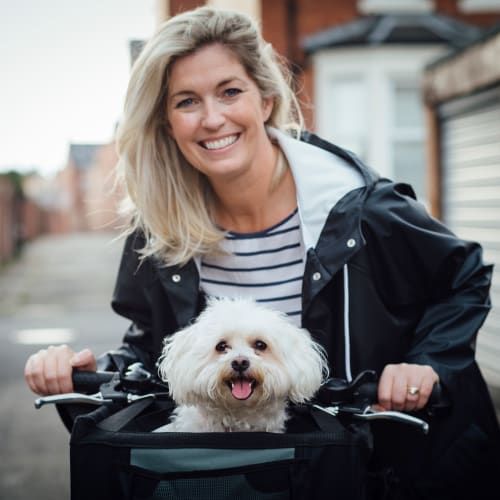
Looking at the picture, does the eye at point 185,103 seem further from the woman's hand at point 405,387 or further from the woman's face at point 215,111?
the woman's hand at point 405,387

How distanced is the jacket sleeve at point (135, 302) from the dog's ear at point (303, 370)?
0.62 m

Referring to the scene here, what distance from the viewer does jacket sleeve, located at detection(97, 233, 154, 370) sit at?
8.19ft

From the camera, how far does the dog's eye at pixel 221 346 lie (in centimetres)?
216

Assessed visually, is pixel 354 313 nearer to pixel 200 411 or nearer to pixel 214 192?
pixel 200 411

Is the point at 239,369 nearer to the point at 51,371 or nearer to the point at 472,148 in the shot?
the point at 51,371

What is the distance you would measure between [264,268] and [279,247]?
9 centimetres

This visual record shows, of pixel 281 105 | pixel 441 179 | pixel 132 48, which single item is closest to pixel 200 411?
pixel 281 105

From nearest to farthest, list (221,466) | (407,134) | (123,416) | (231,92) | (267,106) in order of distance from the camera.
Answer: (221,466) → (123,416) → (231,92) → (267,106) → (407,134)

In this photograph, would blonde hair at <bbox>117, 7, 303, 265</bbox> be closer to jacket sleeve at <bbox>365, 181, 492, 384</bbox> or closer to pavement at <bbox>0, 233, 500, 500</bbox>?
pavement at <bbox>0, 233, 500, 500</bbox>

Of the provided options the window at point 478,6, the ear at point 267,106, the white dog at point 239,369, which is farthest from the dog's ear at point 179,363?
the window at point 478,6

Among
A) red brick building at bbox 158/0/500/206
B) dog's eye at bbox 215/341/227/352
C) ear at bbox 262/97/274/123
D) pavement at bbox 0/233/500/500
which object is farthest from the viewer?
red brick building at bbox 158/0/500/206

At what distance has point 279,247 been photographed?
2473mm

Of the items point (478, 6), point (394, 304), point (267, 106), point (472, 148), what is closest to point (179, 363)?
point (394, 304)

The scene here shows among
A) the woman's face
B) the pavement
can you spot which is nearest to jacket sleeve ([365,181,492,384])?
the woman's face
